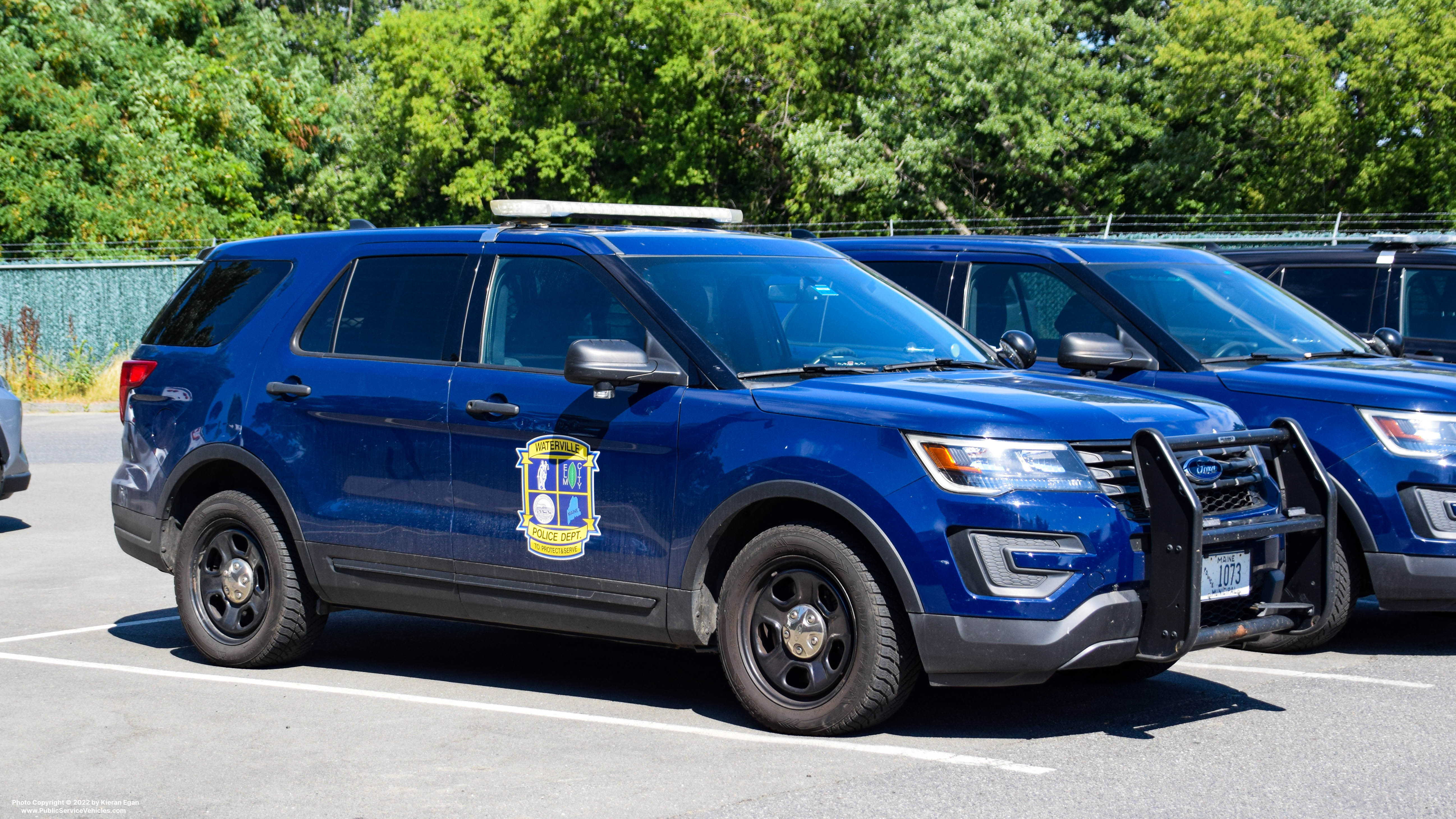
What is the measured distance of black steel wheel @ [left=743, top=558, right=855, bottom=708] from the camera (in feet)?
18.1

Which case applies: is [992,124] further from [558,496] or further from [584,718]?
[584,718]

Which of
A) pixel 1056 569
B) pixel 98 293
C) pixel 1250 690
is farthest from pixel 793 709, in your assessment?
pixel 98 293

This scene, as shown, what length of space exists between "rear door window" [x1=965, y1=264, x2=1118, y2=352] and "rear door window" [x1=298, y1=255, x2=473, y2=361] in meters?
3.36

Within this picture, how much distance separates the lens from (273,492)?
691 centimetres

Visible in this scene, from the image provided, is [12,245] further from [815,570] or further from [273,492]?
[815,570]

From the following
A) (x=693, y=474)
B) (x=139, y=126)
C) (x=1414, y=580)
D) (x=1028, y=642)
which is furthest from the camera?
(x=139, y=126)

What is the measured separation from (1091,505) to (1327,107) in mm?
32094

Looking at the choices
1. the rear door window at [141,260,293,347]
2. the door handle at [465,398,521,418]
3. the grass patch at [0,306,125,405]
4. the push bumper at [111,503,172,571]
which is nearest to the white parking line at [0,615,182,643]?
the push bumper at [111,503,172,571]

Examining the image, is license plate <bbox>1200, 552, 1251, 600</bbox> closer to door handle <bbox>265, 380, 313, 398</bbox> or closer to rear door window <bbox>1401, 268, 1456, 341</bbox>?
door handle <bbox>265, 380, 313, 398</bbox>

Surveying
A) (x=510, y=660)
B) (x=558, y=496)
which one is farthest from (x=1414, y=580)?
(x=510, y=660)

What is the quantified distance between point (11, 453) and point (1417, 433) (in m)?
9.37

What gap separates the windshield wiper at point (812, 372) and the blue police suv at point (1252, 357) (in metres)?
1.69

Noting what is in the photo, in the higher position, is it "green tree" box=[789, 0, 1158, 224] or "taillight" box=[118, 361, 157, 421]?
"green tree" box=[789, 0, 1158, 224]

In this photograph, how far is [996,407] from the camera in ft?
17.8
